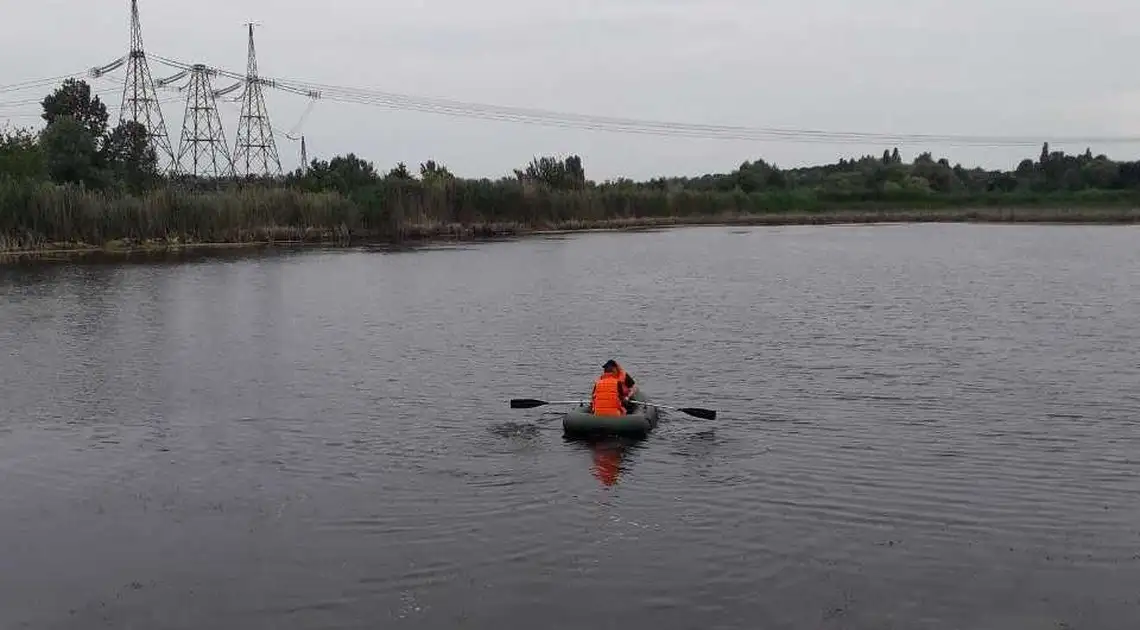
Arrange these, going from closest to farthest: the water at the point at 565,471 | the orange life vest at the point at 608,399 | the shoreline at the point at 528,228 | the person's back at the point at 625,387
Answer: the water at the point at 565,471 → the orange life vest at the point at 608,399 → the person's back at the point at 625,387 → the shoreline at the point at 528,228

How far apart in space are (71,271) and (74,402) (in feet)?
101

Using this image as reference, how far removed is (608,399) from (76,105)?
8084cm

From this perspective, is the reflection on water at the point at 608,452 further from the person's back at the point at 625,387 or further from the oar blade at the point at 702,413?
the oar blade at the point at 702,413

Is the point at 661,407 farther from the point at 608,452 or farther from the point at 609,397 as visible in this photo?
the point at 608,452

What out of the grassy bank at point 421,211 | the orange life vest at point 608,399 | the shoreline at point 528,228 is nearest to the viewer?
the orange life vest at point 608,399

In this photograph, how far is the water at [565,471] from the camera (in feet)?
36.9

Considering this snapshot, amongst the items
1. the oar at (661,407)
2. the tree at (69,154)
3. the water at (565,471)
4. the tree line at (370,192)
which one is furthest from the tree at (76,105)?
the oar at (661,407)

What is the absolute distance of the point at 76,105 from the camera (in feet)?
281

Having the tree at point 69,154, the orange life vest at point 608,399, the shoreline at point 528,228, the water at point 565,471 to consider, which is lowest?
the water at point 565,471

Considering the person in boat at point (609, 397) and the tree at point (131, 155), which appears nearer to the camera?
the person in boat at point (609, 397)

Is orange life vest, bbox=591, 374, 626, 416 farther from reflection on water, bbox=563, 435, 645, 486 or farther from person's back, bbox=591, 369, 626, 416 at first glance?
reflection on water, bbox=563, 435, 645, 486

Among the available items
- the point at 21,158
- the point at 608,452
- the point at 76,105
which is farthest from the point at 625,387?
the point at 76,105

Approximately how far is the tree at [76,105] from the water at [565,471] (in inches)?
2235

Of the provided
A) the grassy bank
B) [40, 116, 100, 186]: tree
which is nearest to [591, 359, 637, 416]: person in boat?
the grassy bank
